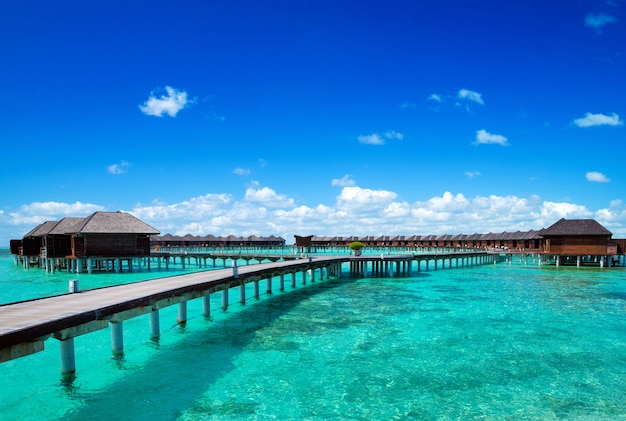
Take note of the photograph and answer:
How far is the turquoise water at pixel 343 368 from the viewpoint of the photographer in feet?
30.1

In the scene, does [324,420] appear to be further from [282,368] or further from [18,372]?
[18,372]

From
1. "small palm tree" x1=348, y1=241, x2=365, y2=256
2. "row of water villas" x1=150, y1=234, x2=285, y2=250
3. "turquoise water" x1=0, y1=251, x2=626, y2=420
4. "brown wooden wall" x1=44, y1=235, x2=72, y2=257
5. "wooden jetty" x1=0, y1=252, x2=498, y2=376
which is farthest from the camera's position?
"row of water villas" x1=150, y1=234, x2=285, y2=250

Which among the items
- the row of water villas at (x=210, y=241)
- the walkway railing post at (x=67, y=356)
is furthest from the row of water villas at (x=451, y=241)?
the walkway railing post at (x=67, y=356)

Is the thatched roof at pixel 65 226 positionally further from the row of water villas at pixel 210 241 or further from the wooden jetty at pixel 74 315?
the row of water villas at pixel 210 241

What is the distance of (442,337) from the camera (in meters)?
15.1

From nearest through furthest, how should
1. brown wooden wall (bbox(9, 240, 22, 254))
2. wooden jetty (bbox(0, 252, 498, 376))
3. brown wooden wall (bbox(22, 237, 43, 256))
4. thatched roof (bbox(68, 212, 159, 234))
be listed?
wooden jetty (bbox(0, 252, 498, 376))
thatched roof (bbox(68, 212, 159, 234))
brown wooden wall (bbox(22, 237, 43, 256))
brown wooden wall (bbox(9, 240, 22, 254))

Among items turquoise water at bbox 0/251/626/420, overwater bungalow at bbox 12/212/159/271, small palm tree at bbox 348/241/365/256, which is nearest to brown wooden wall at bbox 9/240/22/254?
overwater bungalow at bbox 12/212/159/271

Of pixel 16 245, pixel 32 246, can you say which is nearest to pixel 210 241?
pixel 16 245

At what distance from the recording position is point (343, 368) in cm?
1167

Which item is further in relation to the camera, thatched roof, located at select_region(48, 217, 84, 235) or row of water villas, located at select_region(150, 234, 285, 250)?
row of water villas, located at select_region(150, 234, 285, 250)

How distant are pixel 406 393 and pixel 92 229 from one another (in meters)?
36.4

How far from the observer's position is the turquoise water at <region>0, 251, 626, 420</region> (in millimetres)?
9164

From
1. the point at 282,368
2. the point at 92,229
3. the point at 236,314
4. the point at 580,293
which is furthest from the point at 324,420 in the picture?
the point at 92,229

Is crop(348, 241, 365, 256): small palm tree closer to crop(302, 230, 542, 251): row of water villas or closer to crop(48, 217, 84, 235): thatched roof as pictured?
crop(48, 217, 84, 235): thatched roof
